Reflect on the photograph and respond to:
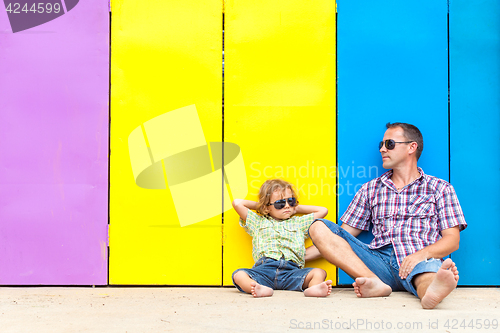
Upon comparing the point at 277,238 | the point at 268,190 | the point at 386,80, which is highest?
the point at 386,80

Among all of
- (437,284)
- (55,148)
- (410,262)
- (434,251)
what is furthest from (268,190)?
(55,148)

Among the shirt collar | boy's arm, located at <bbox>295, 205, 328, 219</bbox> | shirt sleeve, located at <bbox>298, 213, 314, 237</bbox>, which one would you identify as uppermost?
the shirt collar

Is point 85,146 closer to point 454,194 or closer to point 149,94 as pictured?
point 149,94

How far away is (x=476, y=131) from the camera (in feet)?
10.6

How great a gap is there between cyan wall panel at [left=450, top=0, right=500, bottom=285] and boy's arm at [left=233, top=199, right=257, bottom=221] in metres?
1.54

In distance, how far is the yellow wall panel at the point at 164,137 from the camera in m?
3.15

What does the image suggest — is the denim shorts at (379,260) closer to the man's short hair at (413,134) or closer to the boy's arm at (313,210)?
the boy's arm at (313,210)

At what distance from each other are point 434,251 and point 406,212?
1.12 ft

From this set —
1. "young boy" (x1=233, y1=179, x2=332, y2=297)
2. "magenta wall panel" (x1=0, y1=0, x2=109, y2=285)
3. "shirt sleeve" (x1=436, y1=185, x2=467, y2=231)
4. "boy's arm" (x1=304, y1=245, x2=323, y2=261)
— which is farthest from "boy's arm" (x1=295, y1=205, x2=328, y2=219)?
"magenta wall panel" (x1=0, y1=0, x2=109, y2=285)

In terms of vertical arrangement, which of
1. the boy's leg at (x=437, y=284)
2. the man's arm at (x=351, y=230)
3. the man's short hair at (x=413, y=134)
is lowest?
the boy's leg at (x=437, y=284)

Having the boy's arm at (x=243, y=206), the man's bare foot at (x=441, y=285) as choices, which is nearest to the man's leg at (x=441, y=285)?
the man's bare foot at (x=441, y=285)

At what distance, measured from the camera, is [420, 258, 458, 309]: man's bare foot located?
2160mm

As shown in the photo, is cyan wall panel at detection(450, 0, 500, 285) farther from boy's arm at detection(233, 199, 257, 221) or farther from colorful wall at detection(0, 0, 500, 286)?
boy's arm at detection(233, 199, 257, 221)

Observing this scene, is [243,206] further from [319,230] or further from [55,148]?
[55,148]
